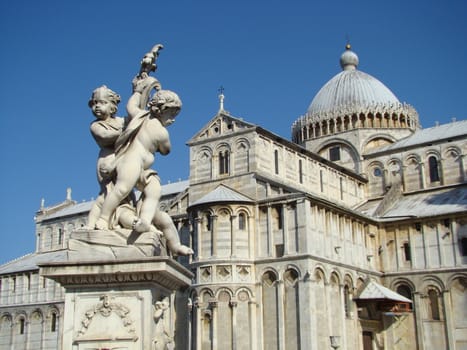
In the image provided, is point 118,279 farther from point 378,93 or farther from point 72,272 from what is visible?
point 378,93

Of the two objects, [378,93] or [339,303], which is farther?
[378,93]

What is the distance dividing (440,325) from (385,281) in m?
4.22

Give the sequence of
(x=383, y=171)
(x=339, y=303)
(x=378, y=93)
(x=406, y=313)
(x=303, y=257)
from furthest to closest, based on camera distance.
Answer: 1. (x=378, y=93)
2. (x=383, y=171)
3. (x=406, y=313)
4. (x=339, y=303)
5. (x=303, y=257)

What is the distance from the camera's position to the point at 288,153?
3978cm

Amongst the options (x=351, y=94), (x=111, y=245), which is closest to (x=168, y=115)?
(x=111, y=245)

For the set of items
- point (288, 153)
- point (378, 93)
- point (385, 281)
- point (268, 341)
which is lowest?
point (268, 341)

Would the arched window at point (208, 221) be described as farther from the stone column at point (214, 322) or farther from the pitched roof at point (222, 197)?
the stone column at point (214, 322)

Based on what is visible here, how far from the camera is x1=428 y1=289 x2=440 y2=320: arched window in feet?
124

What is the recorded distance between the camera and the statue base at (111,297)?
23.3ft

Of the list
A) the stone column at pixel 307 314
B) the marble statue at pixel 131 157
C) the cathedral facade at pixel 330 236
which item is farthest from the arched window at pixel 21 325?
the marble statue at pixel 131 157

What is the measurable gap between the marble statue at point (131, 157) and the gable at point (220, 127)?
1156 inches

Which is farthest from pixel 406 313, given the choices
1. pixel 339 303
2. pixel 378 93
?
pixel 378 93

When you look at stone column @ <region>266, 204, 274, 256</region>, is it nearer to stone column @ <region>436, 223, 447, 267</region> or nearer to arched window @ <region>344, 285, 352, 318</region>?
arched window @ <region>344, 285, 352, 318</region>

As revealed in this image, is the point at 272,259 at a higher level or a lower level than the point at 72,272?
higher
